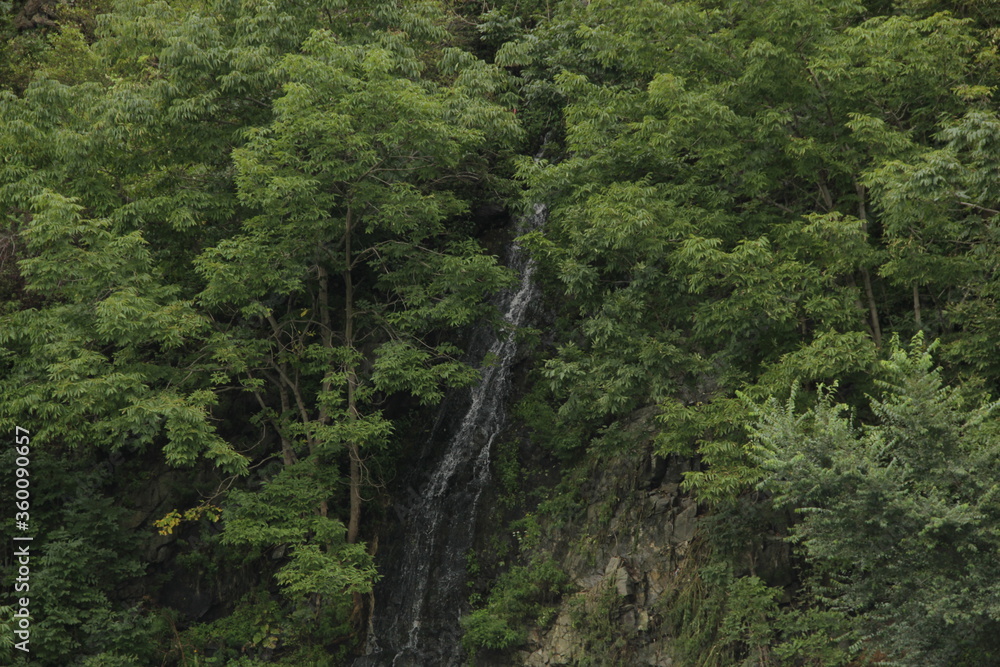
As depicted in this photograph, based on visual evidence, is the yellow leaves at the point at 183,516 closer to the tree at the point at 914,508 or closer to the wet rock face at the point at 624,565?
the wet rock face at the point at 624,565

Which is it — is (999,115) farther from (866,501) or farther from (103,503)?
(103,503)

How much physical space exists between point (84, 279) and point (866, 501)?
12205 mm

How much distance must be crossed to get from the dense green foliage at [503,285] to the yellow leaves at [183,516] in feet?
0.36

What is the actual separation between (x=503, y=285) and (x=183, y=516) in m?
7.90

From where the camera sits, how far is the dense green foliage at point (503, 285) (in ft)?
35.7

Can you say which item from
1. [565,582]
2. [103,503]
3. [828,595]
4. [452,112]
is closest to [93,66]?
[452,112]

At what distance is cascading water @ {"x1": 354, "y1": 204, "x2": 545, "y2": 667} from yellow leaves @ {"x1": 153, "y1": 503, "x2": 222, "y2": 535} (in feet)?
11.8

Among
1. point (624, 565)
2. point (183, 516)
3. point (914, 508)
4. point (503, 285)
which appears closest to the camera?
point (914, 508)

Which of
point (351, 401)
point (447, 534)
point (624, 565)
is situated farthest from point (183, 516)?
point (624, 565)

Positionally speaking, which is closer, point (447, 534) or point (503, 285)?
point (503, 285)

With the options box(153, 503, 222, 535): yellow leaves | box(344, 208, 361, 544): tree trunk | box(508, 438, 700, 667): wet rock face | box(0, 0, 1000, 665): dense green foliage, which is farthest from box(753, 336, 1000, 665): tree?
box(153, 503, 222, 535): yellow leaves

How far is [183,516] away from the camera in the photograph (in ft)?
55.3

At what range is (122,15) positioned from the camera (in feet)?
53.7

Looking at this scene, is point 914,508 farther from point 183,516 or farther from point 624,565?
point 183,516
